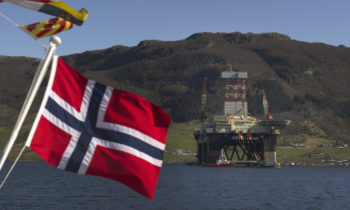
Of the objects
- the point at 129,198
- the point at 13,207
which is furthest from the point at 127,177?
the point at 129,198

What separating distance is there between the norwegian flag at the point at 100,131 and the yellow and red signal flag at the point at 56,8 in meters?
2.42

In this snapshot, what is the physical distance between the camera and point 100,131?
1773 cm

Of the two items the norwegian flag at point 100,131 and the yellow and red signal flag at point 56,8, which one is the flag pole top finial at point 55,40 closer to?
the yellow and red signal flag at point 56,8

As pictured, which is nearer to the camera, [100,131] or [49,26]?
[49,26]

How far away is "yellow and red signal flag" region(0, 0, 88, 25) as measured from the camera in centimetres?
1439

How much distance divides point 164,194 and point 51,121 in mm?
86908

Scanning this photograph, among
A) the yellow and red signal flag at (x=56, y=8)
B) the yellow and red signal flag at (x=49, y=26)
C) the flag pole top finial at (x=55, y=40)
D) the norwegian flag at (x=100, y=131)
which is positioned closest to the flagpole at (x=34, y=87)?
the flag pole top finial at (x=55, y=40)

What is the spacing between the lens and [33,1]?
14469 millimetres

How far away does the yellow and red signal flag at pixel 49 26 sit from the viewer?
1490 cm

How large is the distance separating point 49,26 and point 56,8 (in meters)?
0.76

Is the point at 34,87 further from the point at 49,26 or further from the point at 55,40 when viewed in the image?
the point at 49,26

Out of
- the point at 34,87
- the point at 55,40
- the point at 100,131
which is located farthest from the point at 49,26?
the point at 100,131

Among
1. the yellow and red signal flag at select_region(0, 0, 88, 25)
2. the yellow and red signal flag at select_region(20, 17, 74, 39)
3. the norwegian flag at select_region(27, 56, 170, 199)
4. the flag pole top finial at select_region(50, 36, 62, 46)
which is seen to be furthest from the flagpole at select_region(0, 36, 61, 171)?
the norwegian flag at select_region(27, 56, 170, 199)

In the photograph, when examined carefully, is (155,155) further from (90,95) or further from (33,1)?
(33,1)
